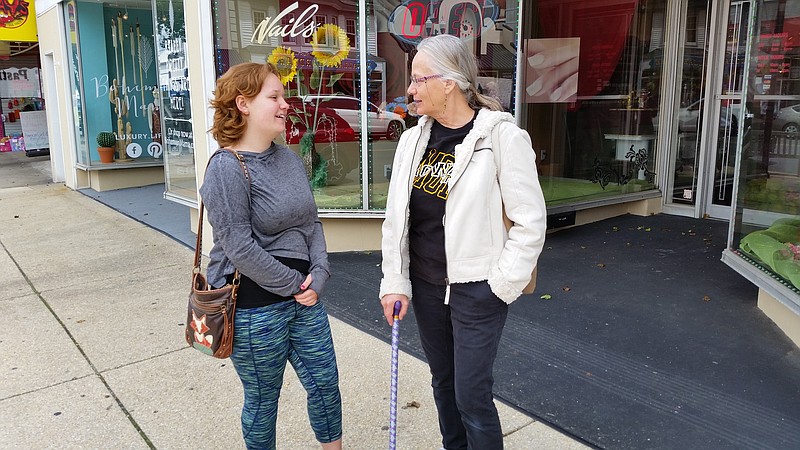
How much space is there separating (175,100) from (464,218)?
5947 mm

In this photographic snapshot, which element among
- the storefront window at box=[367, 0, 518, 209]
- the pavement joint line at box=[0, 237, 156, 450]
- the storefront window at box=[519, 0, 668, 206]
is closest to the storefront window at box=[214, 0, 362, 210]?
the storefront window at box=[367, 0, 518, 209]

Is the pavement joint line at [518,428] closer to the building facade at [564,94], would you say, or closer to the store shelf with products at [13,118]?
the building facade at [564,94]

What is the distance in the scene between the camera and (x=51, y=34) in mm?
11117

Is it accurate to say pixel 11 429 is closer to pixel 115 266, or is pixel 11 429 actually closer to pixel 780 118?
pixel 115 266

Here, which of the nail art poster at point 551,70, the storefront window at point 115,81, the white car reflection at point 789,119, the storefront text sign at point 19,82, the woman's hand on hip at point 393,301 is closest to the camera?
the woman's hand on hip at point 393,301

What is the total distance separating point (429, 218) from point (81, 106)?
33.6 feet

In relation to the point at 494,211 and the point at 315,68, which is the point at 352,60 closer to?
the point at 315,68

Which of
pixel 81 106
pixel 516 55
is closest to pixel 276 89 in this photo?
pixel 516 55

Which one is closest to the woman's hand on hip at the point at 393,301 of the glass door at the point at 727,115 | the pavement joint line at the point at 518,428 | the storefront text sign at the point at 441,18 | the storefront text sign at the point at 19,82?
the pavement joint line at the point at 518,428

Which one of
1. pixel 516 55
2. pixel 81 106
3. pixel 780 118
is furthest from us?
pixel 81 106

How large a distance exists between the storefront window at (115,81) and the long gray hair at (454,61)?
32.4 feet

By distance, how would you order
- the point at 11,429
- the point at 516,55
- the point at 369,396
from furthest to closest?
the point at 516,55
the point at 369,396
the point at 11,429

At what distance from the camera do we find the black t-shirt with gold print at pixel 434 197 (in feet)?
7.57

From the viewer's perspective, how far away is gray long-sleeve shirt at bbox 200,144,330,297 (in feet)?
7.07
